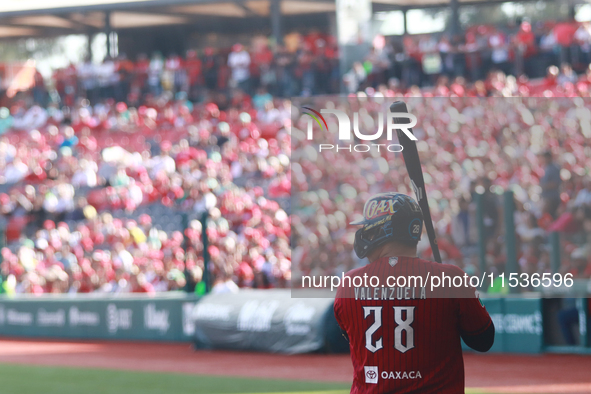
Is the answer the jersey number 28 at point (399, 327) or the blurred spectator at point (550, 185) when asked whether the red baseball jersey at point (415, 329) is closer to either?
the jersey number 28 at point (399, 327)

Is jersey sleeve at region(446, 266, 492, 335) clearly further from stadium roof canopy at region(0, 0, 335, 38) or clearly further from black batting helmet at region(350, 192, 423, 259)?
stadium roof canopy at region(0, 0, 335, 38)

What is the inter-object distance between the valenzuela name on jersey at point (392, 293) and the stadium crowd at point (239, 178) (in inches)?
94.4

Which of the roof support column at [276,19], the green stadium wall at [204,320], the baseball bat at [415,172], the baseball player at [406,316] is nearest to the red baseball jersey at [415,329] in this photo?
the baseball player at [406,316]

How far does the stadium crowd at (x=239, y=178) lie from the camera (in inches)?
367

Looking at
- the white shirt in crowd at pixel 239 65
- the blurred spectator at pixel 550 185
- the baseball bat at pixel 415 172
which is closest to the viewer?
the baseball bat at pixel 415 172

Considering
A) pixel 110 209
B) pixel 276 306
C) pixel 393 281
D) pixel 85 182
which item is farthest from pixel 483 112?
pixel 85 182

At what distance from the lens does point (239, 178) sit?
63.4 feet

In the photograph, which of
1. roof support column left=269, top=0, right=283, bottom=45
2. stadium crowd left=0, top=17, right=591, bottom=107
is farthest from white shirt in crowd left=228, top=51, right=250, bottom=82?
roof support column left=269, top=0, right=283, bottom=45

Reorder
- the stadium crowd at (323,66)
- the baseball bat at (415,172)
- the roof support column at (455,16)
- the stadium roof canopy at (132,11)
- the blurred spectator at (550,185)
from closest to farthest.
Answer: the baseball bat at (415,172)
the blurred spectator at (550,185)
the stadium crowd at (323,66)
the roof support column at (455,16)
the stadium roof canopy at (132,11)

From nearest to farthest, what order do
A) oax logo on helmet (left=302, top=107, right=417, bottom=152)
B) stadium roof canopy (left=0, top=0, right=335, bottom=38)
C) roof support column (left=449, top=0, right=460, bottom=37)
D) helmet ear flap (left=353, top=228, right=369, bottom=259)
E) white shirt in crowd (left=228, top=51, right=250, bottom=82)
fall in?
helmet ear flap (left=353, top=228, right=369, bottom=259)
oax logo on helmet (left=302, top=107, right=417, bottom=152)
roof support column (left=449, top=0, right=460, bottom=37)
white shirt in crowd (left=228, top=51, right=250, bottom=82)
stadium roof canopy (left=0, top=0, right=335, bottom=38)

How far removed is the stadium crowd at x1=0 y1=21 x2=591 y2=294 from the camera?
30.6 ft

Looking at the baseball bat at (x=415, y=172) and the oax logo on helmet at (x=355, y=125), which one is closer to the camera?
the baseball bat at (x=415, y=172)

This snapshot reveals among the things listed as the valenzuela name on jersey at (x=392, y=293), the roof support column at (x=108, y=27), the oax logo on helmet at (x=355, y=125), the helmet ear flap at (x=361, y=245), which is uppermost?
the roof support column at (x=108, y=27)

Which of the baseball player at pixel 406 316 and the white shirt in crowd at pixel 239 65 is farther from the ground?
the white shirt in crowd at pixel 239 65
